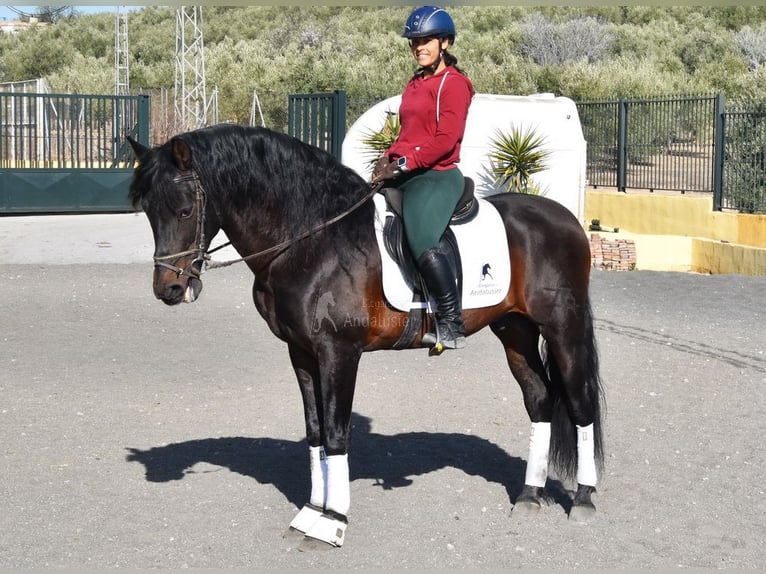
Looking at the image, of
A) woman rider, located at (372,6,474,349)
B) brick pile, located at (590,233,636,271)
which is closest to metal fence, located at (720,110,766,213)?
brick pile, located at (590,233,636,271)

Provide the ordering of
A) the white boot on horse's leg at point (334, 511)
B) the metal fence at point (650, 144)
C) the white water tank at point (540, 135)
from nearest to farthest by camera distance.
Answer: the white boot on horse's leg at point (334, 511) → the white water tank at point (540, 135) → the metal fence at point (650, 144)

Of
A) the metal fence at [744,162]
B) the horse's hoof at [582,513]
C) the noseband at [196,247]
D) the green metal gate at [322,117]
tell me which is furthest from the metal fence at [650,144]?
the noseband at [196,247]

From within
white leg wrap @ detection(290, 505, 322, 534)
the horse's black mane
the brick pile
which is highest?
the horse's black mane

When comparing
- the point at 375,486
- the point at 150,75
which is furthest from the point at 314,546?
the point at 150,75

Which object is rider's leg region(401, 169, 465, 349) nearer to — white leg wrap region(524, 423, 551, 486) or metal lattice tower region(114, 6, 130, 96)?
white leg wrap region(524, 423, 551, 486)

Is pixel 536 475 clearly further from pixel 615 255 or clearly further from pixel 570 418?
pixel 615 255

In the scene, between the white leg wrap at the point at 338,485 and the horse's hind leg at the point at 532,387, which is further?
the horse's hind leg at the point at 532,387

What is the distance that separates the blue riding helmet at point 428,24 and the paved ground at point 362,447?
2610 millimetres

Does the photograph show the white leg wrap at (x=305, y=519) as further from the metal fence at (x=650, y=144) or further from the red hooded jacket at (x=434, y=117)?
the metal fence at (x=650, y=144)

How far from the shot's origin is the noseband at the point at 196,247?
5.22 m

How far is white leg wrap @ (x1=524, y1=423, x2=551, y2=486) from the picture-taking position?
6301 mm

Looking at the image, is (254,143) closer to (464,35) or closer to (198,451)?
(198,451)

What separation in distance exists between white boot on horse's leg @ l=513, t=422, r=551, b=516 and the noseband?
2296 millimetres

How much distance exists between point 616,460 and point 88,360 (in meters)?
5.31
